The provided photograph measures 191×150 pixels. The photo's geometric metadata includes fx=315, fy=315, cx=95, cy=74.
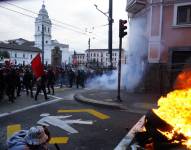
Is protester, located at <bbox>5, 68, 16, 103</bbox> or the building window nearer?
protester, located at <bbox>5, 68, 16, 103</bbox>

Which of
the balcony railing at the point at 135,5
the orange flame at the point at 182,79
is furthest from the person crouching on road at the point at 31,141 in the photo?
the balcony railing at the point at 135,5

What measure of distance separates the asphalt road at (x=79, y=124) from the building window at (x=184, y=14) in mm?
7647

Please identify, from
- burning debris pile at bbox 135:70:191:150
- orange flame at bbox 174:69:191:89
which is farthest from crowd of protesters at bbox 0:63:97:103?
burning debris pile at bbox 135:70:191:150

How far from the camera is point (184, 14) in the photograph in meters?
17.4

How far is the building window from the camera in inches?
679

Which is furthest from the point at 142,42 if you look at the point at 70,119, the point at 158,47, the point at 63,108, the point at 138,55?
the point at 70,119

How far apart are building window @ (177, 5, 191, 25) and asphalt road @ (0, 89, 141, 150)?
765 centimetres

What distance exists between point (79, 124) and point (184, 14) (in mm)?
10534

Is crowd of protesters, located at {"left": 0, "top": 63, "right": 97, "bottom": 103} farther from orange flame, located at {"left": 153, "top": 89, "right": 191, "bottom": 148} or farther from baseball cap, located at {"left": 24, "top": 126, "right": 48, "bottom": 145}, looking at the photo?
baseball cap, located at {"left": 24, "top": 126, "right": 48, "bottom": 145}

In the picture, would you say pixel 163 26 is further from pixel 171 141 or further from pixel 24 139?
pixel 24 139

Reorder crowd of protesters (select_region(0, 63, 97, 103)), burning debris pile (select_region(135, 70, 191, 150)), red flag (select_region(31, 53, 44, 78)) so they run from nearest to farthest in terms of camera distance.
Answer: burning debris pile (select_region(135, 70, 191, 150)) < red flag (select_region(31, 53, 44, 78)) < crowd of protesters (select_region(0, 63, 97, 103))

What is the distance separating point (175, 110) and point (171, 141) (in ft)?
5.07

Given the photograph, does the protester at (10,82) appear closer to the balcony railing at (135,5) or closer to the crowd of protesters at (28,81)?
the crowd of protesters at (28,81)

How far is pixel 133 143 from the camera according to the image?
7555 mm
